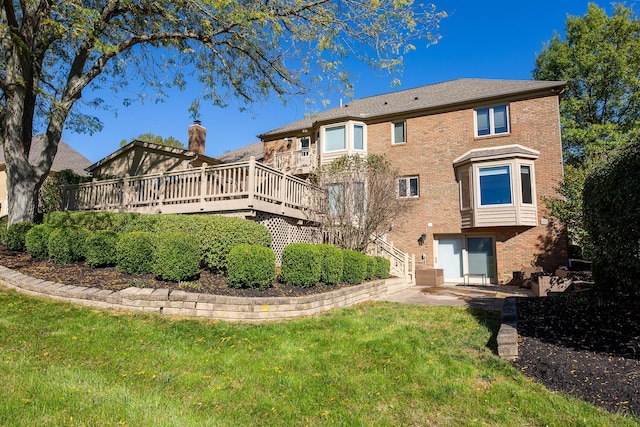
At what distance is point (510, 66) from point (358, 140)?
12110 millimetres

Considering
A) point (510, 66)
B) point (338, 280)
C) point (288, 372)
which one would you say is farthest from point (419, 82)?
point (288, 372)

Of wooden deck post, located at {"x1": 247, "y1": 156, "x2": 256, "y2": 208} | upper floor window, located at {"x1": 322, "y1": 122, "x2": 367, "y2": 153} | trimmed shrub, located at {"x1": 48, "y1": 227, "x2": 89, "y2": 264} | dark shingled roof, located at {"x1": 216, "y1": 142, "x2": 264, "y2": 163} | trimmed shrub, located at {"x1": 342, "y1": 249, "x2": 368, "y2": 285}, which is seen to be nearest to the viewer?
trimmed shrub, located at {"x1": 48, "y1": 227, "x2": 89, "y2": 264}

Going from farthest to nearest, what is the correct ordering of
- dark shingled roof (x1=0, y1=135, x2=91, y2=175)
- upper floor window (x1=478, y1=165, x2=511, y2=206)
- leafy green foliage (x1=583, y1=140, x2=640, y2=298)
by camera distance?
dark shingled roof (x1=0, y1=135, x2=91, y2=175) → upper floor window (x1=478, y1=165, x2=511, y2=206) → leafy green foliage (x1=583, y1=140, x2=640, y2=298)

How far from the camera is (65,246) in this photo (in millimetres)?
8078

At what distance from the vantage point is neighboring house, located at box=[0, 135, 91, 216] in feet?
78.2

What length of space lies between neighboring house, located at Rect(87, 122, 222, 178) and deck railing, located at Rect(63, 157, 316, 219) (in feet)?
12.4

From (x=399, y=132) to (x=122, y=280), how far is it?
14962 mm

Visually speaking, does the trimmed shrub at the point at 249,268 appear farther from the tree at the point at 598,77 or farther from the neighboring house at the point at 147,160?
the tree at the point at 598,77

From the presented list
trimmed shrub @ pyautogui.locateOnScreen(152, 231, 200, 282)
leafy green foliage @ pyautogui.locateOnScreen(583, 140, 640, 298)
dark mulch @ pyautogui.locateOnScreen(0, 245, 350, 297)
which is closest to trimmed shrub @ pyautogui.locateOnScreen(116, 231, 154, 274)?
dark mulch @ pyautogui.locateOnScreen(0, 245, 350, 297)

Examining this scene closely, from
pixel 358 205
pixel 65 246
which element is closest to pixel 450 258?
pixel 358 205

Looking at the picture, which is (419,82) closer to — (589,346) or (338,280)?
(338,280)

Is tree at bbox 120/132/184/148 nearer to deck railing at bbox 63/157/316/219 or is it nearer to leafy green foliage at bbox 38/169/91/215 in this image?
leafy green foliage at bbox 38/169/91/215

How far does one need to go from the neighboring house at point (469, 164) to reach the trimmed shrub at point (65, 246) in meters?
9.55

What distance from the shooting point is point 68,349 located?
169 inches
